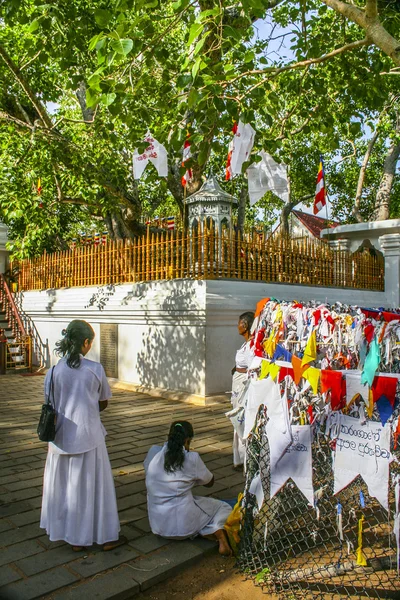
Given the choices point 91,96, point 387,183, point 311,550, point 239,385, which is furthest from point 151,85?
point 387,183

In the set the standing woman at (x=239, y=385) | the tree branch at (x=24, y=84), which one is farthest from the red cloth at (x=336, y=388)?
the tree branch at (x=24, y=84)

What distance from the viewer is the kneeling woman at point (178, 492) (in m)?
3.66

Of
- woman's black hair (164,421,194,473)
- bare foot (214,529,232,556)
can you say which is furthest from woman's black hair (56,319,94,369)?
bare foot (214,529,232,556)

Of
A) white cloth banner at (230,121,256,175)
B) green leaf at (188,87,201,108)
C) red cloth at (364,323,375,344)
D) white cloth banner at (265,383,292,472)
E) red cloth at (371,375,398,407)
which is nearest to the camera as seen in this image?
red cloth at (371,375,398,407)

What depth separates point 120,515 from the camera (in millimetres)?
4207

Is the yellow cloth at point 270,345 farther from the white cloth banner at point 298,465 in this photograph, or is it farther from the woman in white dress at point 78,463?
the woman in white dress at point 78,463

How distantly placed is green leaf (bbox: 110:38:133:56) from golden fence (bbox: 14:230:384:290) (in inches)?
164

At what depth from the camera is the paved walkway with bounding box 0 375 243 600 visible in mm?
3188

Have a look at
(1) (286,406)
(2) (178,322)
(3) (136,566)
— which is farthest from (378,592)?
(2) (178,322)

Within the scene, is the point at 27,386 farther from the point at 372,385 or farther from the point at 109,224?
the point at 372,385

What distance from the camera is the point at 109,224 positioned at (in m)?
14.6

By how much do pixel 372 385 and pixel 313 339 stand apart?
1.54 feet

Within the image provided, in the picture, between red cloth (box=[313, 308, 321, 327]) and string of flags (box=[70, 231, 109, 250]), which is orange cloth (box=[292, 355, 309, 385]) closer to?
red cloth (box=[313, 308, 321, 327])

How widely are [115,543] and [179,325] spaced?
18.3 feet
